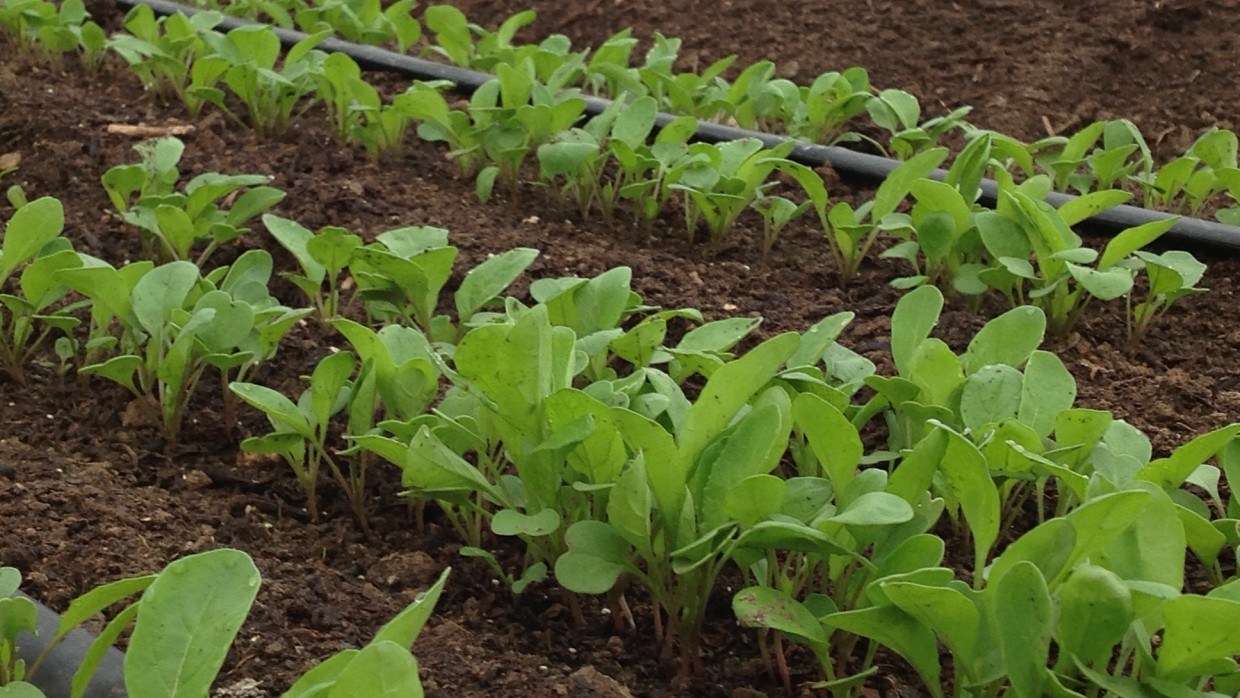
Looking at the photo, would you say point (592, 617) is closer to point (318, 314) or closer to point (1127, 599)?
point (1127, 599)

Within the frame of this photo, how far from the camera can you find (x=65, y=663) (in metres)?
1.04

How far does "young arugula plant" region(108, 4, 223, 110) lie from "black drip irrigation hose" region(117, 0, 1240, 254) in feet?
1.18

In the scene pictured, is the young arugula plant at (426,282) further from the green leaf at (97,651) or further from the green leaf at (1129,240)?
the green leaf at (1129,240)

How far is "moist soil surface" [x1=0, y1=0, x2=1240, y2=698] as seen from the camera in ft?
3.97

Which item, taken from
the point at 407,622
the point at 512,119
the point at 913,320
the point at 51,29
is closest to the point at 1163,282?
the point at 913,320

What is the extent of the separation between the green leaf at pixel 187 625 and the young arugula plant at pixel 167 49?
183cm

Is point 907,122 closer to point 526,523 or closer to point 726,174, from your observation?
point 726,174

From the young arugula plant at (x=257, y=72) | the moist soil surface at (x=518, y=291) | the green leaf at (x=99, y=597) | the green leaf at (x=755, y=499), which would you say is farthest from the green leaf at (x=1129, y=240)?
the young arugula plant at (x=257, y=72)

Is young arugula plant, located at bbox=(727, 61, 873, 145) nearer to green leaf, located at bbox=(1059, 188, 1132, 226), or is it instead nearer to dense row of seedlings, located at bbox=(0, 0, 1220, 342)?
dense row of seedlings, located at bbox=(0, 0, 1220, 342)

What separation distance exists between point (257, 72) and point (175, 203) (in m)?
0.60

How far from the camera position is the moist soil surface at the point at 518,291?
121 centimetres

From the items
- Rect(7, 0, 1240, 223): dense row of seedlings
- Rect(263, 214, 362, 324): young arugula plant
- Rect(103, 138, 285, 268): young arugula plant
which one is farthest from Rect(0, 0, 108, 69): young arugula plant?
Rect(263, 214, 362, 324): young arugula plant

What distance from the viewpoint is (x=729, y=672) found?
1176mm

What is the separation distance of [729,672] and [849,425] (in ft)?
0.91
